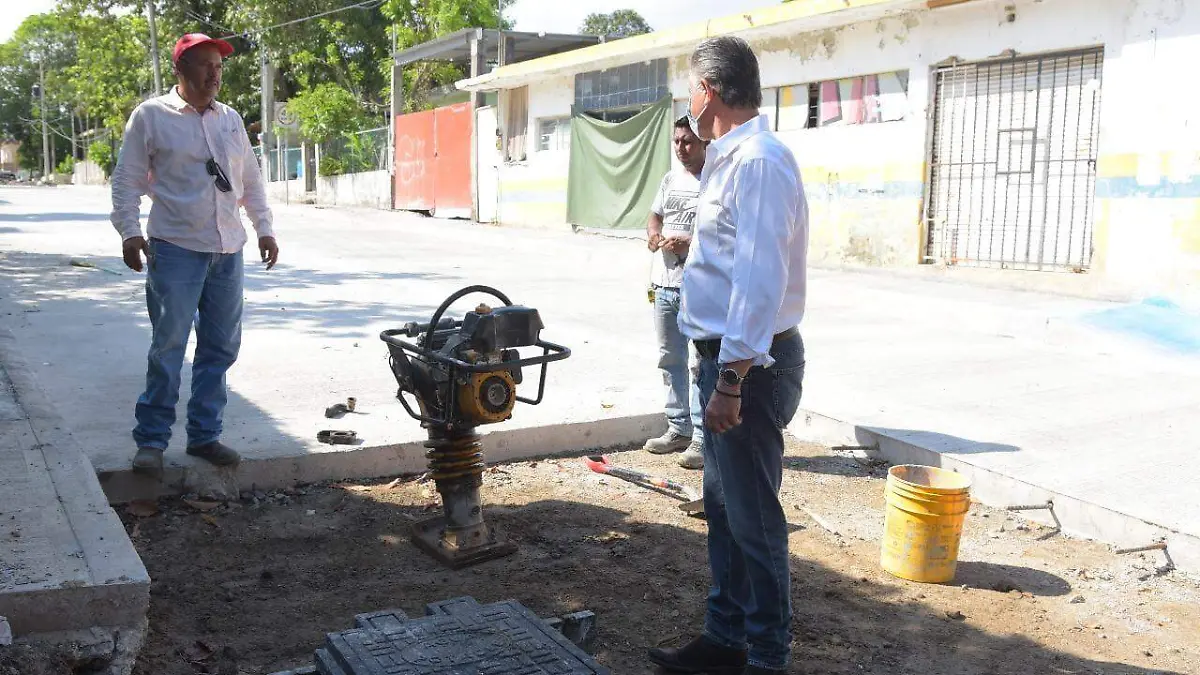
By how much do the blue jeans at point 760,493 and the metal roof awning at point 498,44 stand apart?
2070 cm

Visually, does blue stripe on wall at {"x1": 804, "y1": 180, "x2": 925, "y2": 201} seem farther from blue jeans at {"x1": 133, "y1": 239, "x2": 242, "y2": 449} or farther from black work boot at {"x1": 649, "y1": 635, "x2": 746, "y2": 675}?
black work boot at {"x1": 649, "y1": 635, "x2": 746, "y2": 675}

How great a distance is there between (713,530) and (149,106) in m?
3.12

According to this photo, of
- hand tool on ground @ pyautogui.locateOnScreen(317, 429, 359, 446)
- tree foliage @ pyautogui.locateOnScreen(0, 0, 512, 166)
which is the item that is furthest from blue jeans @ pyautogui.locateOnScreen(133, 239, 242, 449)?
tree foliage @ pyautogui.locateOnScreen(0, 0, 512, 166)

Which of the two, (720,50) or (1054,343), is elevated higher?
(720,50)

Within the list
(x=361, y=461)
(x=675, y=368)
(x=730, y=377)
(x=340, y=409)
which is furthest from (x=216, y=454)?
(x=730, y=377)

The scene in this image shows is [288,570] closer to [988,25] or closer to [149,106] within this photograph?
[149,106]

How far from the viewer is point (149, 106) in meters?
4.54

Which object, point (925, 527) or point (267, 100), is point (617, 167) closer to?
point (925, 527)

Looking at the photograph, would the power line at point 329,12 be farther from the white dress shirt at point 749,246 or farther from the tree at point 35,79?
the tree at point 35,79

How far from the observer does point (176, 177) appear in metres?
4.56

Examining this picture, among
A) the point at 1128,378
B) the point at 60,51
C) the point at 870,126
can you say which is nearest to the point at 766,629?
the point at 1128,378

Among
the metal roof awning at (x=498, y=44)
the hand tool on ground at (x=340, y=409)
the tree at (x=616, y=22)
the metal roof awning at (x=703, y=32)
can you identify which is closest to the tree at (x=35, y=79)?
the tree at (x=616, y=22)

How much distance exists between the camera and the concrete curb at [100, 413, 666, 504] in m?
4.56

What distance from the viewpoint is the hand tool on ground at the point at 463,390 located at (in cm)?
371
